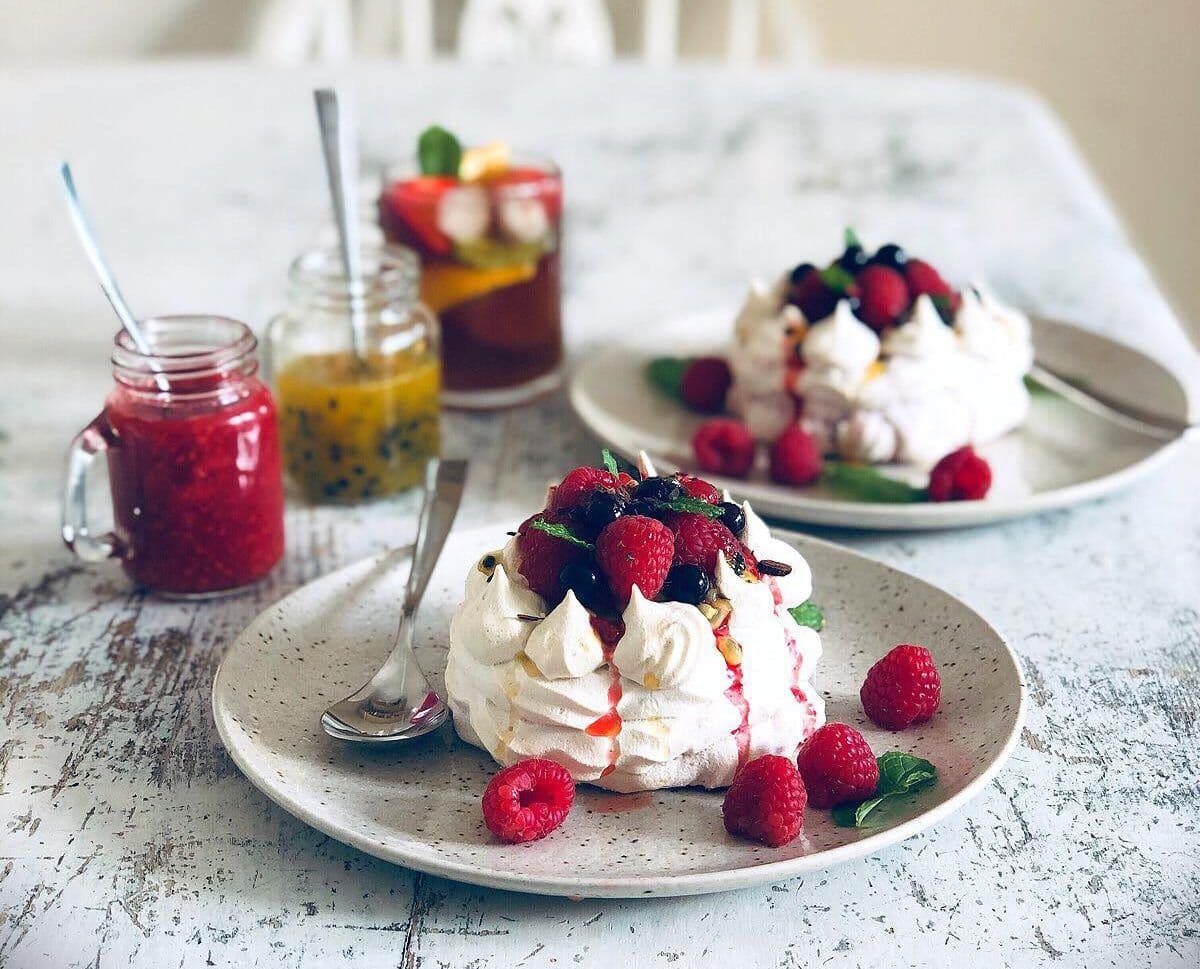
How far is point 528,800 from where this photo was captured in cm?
103

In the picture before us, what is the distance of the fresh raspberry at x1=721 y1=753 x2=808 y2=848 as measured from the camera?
0.99 meters

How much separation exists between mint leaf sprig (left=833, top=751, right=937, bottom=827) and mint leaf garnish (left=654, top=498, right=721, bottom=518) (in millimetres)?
227

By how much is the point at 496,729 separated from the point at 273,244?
4.94 feet

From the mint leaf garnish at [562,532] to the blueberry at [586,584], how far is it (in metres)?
0.02

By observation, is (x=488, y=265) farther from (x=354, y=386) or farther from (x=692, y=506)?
(x=692, y=506)

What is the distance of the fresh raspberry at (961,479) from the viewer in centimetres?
157

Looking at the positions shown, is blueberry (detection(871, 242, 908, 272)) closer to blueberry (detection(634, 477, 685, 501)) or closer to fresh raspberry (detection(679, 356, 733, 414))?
fresh raspberry (detection(679, 356, 733, 414))

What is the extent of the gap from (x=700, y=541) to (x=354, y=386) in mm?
638

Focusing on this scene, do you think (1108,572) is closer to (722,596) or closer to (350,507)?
(722,596)

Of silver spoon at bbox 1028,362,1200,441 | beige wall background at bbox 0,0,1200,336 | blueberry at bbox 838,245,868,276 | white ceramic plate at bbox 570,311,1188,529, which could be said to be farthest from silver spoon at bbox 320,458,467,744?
beige wall background at bbox 0,0,1200,336

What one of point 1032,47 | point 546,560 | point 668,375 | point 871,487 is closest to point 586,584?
point 546,560

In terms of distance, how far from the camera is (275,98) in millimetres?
2963

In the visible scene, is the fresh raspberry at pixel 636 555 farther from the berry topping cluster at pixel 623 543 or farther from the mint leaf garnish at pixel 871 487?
the mint leaf garnish at pixel 871 487

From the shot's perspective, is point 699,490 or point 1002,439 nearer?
point 699,490
